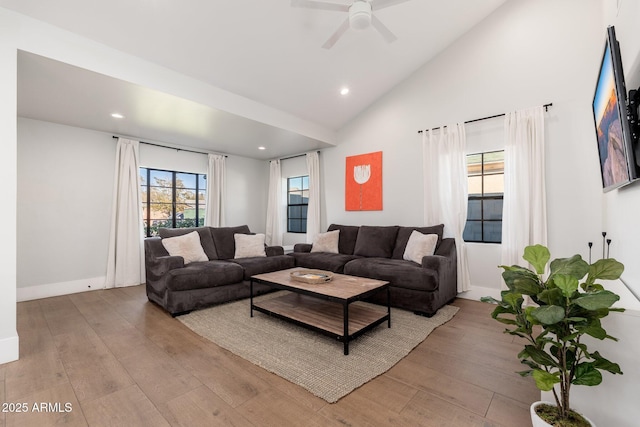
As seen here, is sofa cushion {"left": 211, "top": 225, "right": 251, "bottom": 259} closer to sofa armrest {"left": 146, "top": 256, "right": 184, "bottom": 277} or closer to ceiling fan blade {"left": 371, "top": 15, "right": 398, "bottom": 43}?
sofa armrest {"left": 146, "top": 256, "right": 184, "bottom": 277}

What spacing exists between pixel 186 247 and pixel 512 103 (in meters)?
4.66

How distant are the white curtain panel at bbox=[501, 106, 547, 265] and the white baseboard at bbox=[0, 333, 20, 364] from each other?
493 cm

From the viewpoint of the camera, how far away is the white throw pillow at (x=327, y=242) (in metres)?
4.77

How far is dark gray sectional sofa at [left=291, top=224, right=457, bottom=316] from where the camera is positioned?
10.4ft

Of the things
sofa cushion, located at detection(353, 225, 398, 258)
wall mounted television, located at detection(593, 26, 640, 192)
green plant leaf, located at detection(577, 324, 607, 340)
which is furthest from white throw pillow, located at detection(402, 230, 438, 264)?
green plant leaf, located at detection(577, 324, 607, 340)

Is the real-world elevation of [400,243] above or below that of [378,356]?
above

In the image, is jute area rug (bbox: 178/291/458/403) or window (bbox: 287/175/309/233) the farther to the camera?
window (bbox: 287/175/309/233)

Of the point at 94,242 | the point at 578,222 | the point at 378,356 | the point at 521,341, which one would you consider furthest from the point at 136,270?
the point at 578,222

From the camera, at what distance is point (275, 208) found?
254 inches

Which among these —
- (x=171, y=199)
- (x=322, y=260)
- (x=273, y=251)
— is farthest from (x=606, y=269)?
(x=171, y=199)

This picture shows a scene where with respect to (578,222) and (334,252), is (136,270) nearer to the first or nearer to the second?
(334,252)

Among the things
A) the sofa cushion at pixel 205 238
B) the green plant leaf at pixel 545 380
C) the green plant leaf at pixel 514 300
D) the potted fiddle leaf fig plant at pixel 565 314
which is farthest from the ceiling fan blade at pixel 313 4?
the sofa cushion at pixel 205 238

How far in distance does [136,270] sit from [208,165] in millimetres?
2350

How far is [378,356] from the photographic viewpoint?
2.26 meters
